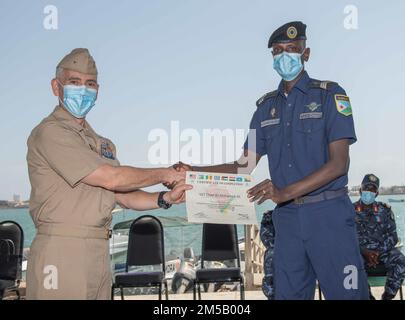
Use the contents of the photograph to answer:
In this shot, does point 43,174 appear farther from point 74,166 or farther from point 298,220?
point 298,220

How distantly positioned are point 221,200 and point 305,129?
23.4 inches

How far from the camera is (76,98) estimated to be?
2615 millimetres

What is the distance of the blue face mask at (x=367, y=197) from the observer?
5.69m

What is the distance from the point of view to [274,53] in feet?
9.62

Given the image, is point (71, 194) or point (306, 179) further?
point (306, 179)

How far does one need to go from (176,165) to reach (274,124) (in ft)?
2.05

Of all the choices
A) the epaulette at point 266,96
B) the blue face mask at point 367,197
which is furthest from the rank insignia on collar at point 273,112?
the blue face mask at point 367,197

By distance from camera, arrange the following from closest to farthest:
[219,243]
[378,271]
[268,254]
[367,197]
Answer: [268,254] < [378,271] < [219,243] < [367,197]

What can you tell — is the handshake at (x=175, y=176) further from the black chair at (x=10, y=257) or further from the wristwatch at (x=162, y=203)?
the black chair at (x=10, y=257)

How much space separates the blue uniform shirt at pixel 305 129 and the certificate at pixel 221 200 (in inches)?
8.1

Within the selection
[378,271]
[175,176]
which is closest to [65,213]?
[175,176]

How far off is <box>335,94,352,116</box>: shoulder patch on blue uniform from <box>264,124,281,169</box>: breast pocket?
342mm

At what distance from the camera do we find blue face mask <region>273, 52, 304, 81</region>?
2.87 meters

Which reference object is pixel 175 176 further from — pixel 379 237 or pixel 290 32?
pixel 379 237
